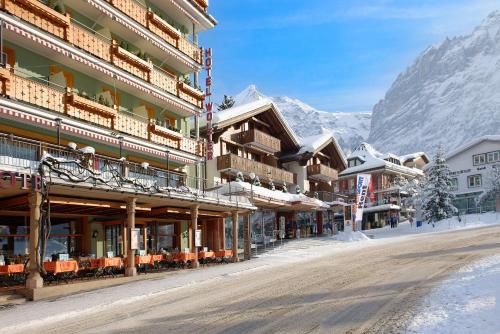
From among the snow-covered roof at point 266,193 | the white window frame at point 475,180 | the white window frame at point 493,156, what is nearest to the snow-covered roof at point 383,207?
the white window frame at point 475,180

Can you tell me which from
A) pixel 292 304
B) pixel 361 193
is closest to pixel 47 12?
pixel 292 304

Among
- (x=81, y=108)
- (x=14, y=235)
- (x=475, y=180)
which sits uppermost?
(x=81, y=108)

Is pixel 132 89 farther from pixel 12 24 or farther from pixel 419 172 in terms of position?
pixel 419 172

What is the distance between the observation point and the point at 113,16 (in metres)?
24.7

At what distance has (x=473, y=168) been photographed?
66.8m

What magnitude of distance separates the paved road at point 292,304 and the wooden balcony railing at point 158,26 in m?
14.3

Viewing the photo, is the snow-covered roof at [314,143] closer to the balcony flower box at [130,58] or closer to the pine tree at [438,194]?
the pine tree at [438,194]

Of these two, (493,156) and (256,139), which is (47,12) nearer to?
(256,139)

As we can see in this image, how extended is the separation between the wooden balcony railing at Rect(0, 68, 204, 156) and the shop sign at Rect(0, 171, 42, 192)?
165 inches

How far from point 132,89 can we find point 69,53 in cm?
542

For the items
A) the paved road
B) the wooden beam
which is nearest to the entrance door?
the wooden beam

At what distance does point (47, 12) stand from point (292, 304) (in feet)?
49.9

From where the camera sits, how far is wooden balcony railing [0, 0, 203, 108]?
20.0 m

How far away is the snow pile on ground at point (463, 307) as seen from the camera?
31.7 feet
